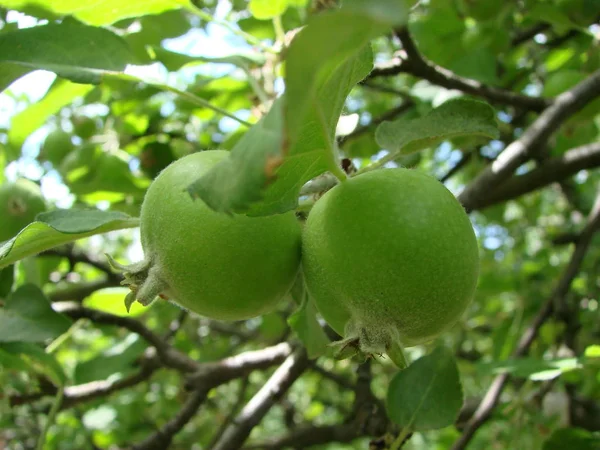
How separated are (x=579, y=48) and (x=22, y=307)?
2.52 meters

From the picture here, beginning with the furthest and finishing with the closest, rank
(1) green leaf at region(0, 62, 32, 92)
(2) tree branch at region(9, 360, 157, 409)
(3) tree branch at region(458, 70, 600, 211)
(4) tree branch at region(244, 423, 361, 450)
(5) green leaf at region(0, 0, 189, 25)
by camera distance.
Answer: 1. (4) tree branch at region(244, 423, 361, 450)
2. (2) tree branch at region(9, 360, 157, 409)
3. (3) tree branch at region(458, 70, 600, 211)
4. (5) green leaf at region(0, 0, 189, 25)
5. (1) green leaf at region(0, 62, 32, 92)

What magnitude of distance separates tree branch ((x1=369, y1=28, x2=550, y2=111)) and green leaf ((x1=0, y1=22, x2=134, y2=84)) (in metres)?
0.84

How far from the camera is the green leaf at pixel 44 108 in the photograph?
1776 mm

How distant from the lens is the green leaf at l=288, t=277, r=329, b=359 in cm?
125

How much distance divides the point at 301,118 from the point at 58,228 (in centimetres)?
58

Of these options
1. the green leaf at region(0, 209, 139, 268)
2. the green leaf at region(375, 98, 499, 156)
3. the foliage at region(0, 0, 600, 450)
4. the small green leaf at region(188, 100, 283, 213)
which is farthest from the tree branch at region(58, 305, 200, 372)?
the small green leaf at region(188, 100, 283, 213)

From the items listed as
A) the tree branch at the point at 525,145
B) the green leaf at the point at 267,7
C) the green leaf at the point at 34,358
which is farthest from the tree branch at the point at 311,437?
the green leaf at the point at 267,7

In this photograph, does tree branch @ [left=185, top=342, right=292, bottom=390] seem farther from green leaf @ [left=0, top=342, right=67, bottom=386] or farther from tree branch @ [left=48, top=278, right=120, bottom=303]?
tree branch @ [left=48, top=278, right=120, bottom=303]

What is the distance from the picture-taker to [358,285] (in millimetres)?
875

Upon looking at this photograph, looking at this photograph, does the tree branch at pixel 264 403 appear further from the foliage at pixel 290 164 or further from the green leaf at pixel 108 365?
the green leaf at pixel 108 365

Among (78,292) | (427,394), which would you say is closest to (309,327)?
(427,394)

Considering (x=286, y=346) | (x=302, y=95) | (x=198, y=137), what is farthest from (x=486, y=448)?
(x=302, y=95)

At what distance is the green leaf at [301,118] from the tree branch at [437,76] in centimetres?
93

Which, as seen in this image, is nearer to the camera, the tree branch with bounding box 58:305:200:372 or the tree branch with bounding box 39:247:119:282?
the tree branch with bounding box 58:305:200:372
